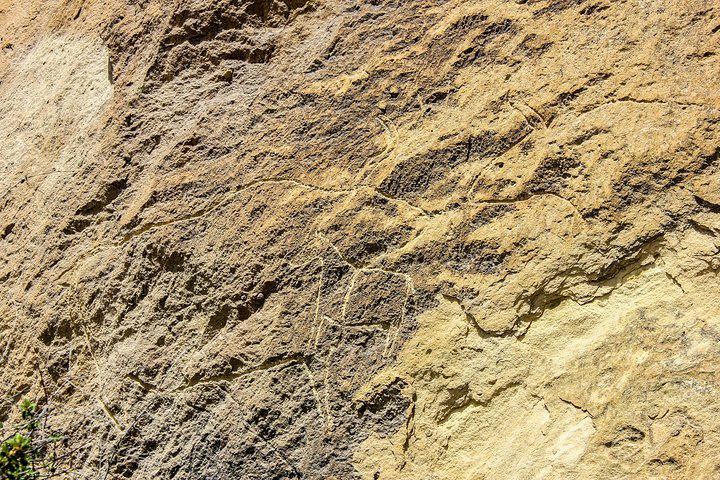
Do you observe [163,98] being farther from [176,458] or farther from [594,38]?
[594,38]

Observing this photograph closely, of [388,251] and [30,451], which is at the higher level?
[388,251]

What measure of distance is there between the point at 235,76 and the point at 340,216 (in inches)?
26.9

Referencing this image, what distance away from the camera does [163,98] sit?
8.00 feet

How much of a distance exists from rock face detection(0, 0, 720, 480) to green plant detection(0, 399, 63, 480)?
0.07 metres

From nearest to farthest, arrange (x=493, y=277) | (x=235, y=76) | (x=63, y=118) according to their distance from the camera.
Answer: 1. (x=493, y=277)
2. (x=235, y=76)
3. (x=63, y=118)

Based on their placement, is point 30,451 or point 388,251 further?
point 30,451

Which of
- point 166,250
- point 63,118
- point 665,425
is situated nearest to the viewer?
point 665,425

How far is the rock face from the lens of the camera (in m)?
1.72

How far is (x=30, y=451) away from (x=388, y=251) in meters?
1.35

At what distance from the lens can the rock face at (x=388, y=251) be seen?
1.72m

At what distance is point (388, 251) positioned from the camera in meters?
1.96

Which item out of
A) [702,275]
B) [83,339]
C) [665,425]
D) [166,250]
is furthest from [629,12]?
[83,339]

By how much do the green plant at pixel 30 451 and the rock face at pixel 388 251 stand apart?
0.22ft

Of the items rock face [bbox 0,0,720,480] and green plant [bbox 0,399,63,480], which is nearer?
rock face [bbox 0,0,720,480]
